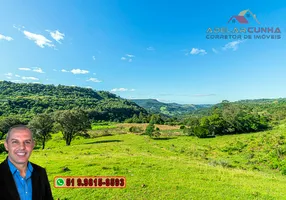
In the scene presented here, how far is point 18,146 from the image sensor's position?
3645 millimetres

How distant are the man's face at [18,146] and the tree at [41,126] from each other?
47132 mm

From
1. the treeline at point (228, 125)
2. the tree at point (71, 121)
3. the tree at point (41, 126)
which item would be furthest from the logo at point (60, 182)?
the treeline at point (228, 125)

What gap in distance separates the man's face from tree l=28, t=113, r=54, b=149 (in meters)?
47.1

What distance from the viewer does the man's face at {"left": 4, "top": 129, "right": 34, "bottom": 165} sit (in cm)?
364

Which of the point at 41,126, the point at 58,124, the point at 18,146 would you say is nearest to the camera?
the point at 18,146

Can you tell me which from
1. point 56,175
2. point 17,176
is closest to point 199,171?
point 56,175

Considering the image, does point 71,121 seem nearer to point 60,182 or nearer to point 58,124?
point 58,124

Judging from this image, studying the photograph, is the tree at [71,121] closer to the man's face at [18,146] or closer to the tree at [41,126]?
the tree at [41,126]

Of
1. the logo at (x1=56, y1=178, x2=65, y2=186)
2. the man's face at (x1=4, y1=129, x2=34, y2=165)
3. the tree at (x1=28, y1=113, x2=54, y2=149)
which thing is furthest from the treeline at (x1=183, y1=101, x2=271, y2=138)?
the man's face at (x1=4, y1=129, x2=34, y2=165)

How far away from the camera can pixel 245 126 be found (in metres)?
72.6

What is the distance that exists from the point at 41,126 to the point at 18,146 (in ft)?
158

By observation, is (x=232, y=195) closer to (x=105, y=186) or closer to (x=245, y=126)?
(x=105, y=186)

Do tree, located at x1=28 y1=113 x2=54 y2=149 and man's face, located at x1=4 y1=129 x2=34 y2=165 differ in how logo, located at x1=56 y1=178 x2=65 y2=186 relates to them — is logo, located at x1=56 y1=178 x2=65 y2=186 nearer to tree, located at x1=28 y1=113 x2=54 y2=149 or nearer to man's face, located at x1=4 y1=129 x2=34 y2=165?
man's face, located at x1=4 y1=129 x2=34 y2=165

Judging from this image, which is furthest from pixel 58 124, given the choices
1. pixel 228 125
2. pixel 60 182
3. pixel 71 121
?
pixel 228 125
